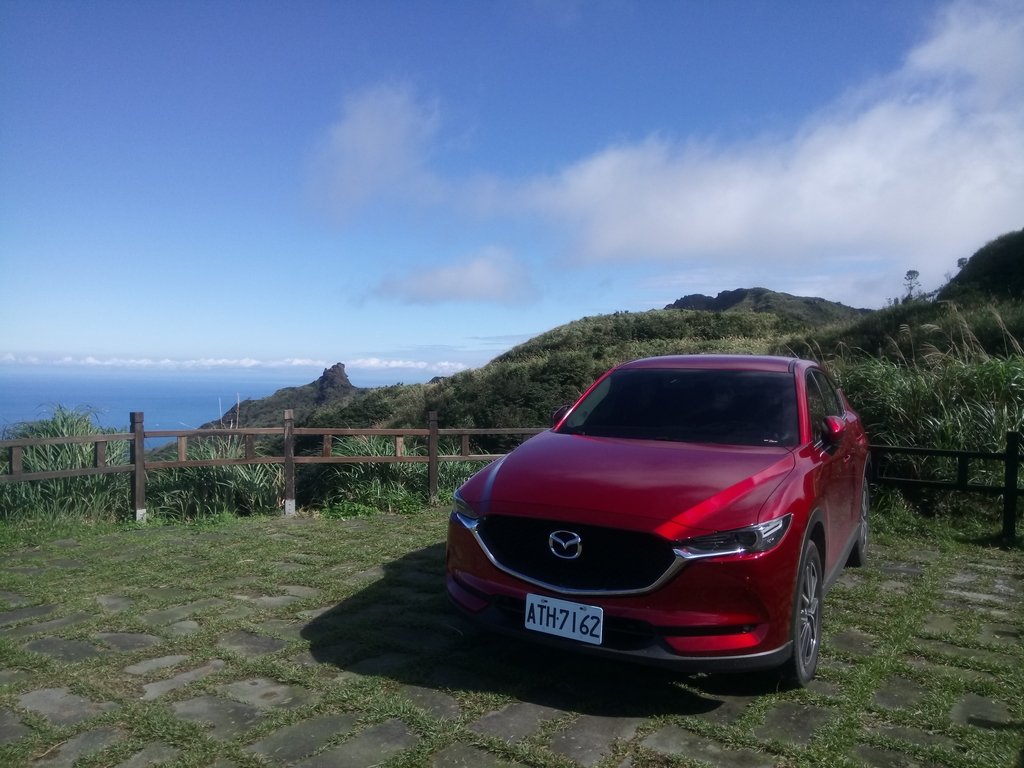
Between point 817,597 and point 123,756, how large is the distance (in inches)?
131

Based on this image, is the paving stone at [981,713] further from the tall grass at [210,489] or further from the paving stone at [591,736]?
the tall grass at [210,489]

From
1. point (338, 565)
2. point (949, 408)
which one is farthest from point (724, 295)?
point (338, 565)

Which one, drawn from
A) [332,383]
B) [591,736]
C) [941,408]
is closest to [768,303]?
[332,383]

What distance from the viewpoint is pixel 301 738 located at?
134 inches

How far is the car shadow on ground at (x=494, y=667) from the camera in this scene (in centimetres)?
383

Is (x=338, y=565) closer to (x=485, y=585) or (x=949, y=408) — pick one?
(x=485, y=585)

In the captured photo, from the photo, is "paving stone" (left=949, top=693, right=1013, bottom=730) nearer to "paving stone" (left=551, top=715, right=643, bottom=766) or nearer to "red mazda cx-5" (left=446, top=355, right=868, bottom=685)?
"red mazda cx-5" (left=446, top=355, right=868, bottom=685)

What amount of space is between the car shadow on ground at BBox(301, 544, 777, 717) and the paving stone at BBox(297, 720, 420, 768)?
513mm

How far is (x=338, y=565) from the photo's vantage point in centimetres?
657

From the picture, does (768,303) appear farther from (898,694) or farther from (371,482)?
(898,694)

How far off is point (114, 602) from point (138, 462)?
371 centimetres

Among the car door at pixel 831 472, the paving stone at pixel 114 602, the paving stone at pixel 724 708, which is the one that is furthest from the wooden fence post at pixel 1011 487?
the paving stone at pixel 114 602

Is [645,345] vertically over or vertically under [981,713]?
over

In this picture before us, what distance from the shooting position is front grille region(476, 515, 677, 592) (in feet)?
12.0
